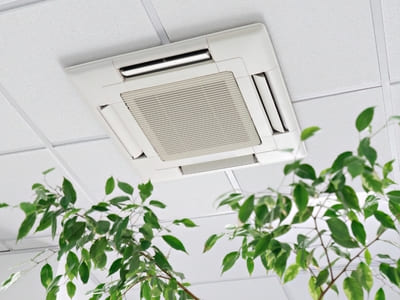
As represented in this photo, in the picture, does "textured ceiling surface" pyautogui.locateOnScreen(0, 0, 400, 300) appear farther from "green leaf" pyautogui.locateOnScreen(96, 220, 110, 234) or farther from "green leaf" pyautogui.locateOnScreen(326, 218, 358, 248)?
"green leaf" pyautogui.locateOnScreen(326, 218, 358, 248)

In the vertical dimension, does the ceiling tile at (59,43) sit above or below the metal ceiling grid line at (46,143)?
A: above

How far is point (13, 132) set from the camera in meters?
2.20

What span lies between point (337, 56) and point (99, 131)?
2.85 feet

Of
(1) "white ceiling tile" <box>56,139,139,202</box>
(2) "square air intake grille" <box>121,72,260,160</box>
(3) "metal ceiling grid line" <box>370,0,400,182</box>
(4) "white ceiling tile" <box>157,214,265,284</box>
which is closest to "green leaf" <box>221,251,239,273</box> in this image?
(2) "square air intake grille" <box>121,72,260,160</box>

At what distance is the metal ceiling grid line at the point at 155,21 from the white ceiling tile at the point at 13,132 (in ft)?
2.06

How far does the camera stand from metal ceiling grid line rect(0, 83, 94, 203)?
2.05m

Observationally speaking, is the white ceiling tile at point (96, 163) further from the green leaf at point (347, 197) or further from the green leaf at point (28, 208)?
the green leaf at point (347, 197)

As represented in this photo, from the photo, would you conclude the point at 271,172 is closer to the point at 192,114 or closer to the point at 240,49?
the point at 192,114

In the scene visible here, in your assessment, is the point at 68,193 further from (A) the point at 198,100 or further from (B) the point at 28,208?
(A) the point at 198,100

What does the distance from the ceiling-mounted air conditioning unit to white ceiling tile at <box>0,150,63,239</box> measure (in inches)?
15.9

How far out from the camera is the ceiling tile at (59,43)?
1.70 metres

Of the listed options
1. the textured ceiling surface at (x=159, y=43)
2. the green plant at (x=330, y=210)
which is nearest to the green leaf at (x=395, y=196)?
the green plant at (x=330, y=210)

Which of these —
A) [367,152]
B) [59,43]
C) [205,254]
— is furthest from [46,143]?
[367,152]

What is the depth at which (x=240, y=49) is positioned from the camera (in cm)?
175
